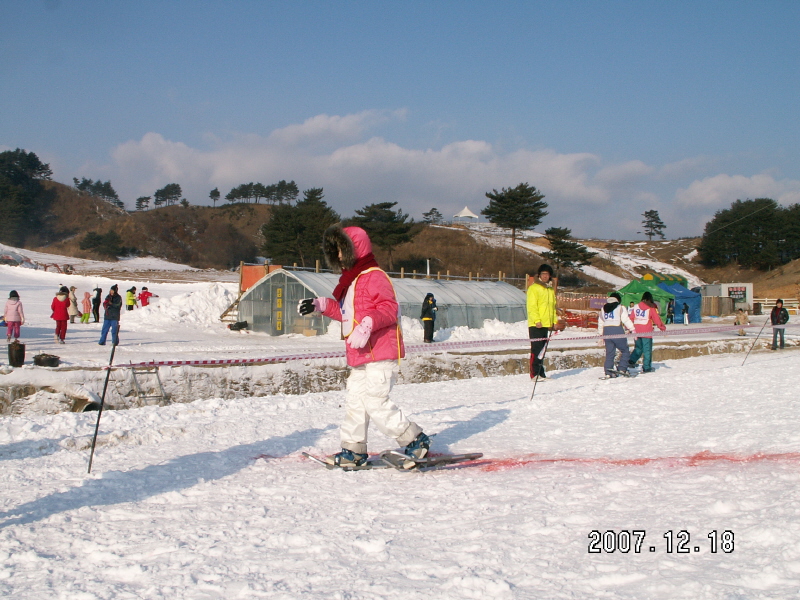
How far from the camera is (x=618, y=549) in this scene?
310 cm

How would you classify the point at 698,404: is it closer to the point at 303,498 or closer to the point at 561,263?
the point at 303,498

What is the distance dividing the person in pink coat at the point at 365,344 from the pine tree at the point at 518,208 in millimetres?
57865

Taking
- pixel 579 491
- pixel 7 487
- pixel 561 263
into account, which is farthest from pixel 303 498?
pixel 561 263

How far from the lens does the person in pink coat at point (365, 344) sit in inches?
189

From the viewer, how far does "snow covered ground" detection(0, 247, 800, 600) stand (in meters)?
2.79

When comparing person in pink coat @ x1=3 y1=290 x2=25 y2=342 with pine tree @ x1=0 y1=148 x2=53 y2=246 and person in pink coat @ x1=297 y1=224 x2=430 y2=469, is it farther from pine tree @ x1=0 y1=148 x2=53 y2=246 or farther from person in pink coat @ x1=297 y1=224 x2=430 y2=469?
pine tree @ x1=0 y1=148 x2=53 y2=246

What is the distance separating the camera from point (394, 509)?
389cm

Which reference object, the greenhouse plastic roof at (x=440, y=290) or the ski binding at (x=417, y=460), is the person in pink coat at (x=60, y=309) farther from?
the ski binding at (x=417, y=460)

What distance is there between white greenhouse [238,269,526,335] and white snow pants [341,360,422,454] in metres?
17.8

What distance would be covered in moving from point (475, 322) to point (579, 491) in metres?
23.4

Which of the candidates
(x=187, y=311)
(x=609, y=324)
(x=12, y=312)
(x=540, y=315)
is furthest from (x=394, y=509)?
(x=187, y=311)

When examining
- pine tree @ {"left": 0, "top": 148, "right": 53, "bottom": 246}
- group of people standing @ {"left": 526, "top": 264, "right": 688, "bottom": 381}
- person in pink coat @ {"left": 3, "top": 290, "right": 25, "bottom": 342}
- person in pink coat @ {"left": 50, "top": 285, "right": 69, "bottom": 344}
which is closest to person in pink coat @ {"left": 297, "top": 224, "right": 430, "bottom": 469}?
group of people standing @ {"left": 526, "top": 264, "right": 688, "bottom": 381}

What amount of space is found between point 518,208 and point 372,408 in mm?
58957

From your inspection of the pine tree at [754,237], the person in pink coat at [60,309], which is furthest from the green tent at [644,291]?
the pine tree at [754,237]
